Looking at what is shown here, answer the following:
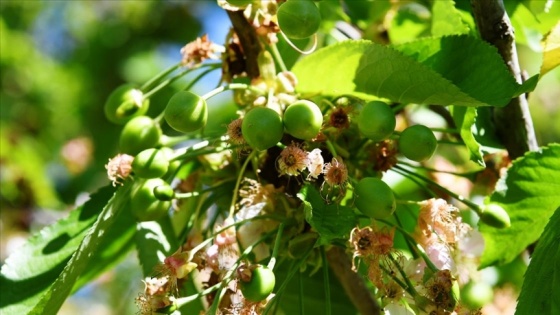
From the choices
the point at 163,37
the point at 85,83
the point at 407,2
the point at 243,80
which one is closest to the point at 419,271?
the point at 243,80

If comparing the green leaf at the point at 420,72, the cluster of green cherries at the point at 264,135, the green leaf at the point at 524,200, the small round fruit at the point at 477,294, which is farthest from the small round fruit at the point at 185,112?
the small round fruit at the point at 477,294

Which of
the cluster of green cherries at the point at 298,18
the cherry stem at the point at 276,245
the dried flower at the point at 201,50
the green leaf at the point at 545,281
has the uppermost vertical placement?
the cluster of green cherries at the point at 298,18

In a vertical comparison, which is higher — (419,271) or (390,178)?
(419,271)

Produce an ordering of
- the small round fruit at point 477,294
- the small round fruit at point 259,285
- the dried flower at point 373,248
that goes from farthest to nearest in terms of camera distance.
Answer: the small round fruit at point 477,294, the dried flower at point 373,248, the small round fruit at point 259,285

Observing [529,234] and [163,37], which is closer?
[529,234]

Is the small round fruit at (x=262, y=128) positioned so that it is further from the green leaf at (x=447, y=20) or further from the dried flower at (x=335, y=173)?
the green leaf at (x=447, y=20)

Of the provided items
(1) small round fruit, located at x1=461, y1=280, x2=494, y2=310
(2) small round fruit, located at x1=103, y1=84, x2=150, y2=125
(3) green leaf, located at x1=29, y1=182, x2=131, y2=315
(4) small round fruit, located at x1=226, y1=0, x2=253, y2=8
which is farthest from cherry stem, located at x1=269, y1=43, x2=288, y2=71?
(1) small round fruit, located at x1=461, y1=280, x2=494, y2=310

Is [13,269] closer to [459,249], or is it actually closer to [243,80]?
[243,80]
